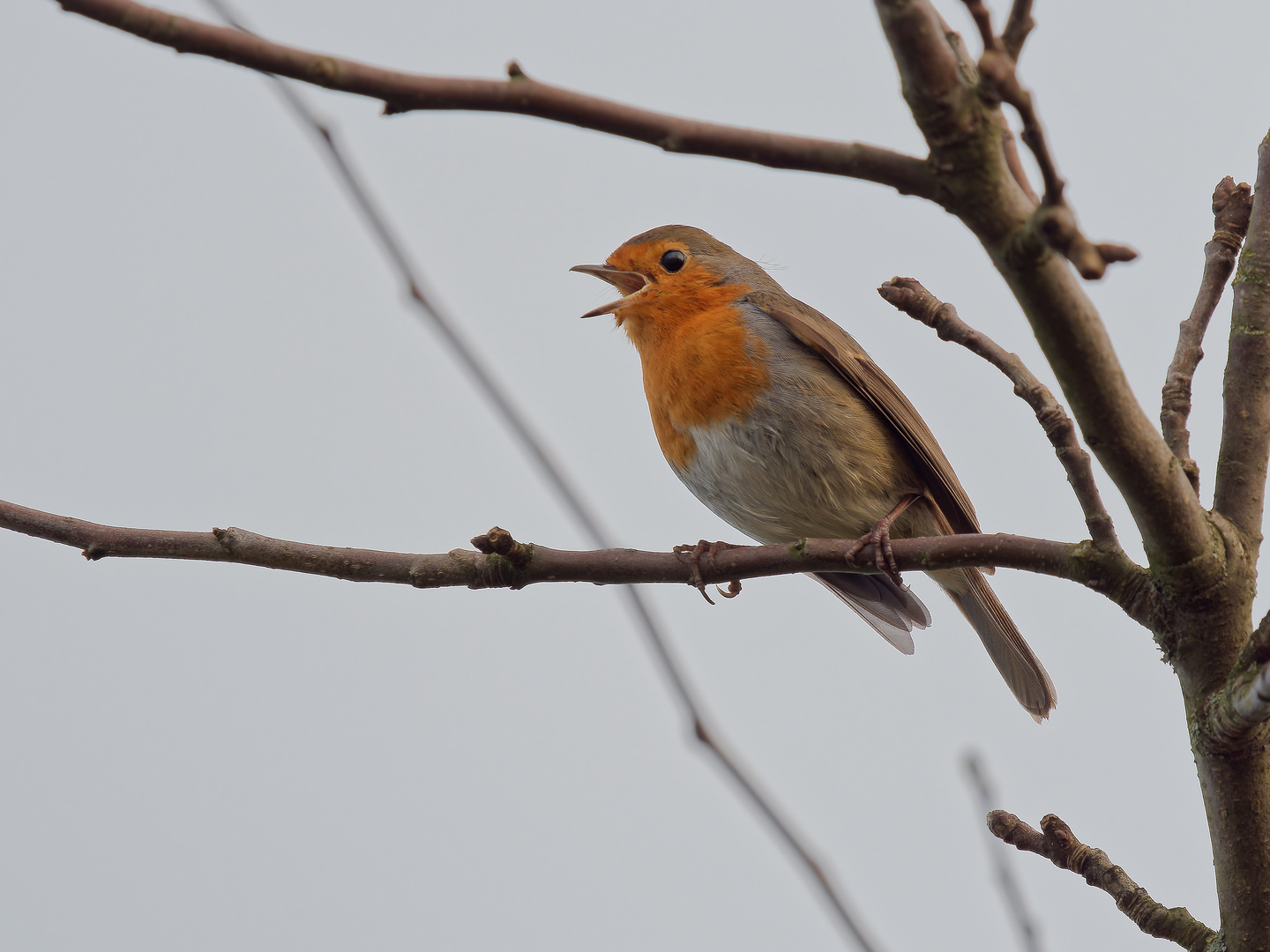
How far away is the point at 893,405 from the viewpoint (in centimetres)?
367

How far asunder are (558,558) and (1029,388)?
1046mm

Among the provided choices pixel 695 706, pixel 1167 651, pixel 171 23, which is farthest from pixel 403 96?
pixel 1167 651

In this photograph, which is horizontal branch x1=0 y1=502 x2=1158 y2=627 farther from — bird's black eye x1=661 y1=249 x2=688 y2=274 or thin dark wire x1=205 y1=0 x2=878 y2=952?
bird's black eye x1=661 y1=249 x2=688 y2=274

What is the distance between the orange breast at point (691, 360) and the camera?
360cm

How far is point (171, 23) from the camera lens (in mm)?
1276

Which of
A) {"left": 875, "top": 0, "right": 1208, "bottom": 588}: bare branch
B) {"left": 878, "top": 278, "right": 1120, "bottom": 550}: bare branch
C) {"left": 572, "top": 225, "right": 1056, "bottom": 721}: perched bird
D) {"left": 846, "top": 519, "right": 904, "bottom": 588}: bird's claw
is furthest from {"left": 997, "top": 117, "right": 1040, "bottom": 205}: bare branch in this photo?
{"left": 572, "top": 225, "right": 1056, "bottom": 721}: perched bird

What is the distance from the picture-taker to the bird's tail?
388cm

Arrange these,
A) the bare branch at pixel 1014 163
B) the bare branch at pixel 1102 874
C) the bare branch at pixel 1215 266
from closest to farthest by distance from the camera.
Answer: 1. the bare branch at pixel 1014 163
2. the bare branch at pixel 1102 874
3. the bare branch at pixel 1215 266

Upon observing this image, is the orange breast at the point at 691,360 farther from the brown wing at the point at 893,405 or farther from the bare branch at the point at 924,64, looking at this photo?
the bare branch at the point at 924,64

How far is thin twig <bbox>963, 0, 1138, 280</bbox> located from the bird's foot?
1236 millimetres

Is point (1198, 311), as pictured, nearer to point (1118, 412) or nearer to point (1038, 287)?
point (1118, 412)

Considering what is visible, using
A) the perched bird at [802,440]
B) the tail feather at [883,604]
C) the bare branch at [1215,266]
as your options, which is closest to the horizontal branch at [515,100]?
the bare branch at [1215,266]

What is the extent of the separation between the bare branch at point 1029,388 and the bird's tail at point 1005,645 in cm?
164

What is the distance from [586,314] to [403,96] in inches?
99.7
